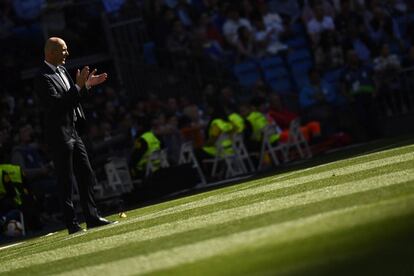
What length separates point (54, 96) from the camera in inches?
456

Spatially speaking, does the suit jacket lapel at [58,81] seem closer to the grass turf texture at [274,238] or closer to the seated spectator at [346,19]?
the grass turf texture at [274,238]

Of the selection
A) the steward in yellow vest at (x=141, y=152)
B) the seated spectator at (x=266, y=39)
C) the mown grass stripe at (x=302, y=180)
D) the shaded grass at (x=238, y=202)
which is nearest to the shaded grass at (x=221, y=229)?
the shaded grass at (x=238, y=202)

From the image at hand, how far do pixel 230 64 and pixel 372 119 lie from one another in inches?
139

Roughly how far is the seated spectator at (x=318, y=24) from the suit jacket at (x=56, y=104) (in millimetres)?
12869

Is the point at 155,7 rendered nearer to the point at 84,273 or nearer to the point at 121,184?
the point at 121,184

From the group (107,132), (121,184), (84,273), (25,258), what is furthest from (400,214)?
(107,132)

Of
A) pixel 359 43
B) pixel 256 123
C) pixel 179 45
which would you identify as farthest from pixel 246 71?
pixel 256 123

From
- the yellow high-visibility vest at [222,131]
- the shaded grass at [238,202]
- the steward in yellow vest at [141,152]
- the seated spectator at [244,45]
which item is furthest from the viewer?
the seated spectator at [244,45]

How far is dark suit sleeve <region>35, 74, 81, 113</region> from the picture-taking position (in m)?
11.5

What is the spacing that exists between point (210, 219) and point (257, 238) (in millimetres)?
2332

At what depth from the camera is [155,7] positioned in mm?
24219

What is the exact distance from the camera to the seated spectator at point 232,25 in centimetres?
2397

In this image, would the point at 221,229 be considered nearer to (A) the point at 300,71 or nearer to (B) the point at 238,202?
(B) the point at 238,202

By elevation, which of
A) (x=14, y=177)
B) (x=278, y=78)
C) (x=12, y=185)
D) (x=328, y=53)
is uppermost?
(x=328, y=53)
